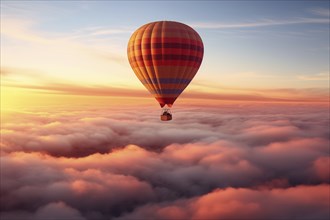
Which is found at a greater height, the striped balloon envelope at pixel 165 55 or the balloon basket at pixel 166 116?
the striped balloon envelope at pixel 165 55

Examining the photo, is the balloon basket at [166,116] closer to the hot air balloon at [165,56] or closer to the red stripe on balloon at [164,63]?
the hot air balloon at [165,56]

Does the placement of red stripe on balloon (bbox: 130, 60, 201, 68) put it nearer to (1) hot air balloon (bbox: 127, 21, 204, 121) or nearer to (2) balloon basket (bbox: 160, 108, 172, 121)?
(1) hot air balloon (bbox: 127, 21, 204, 121)

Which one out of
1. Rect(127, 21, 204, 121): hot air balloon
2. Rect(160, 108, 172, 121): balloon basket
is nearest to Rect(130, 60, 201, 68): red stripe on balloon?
Rect(127, 21, 204, 121): hot air balloon

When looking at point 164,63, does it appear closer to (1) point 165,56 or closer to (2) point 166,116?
(1) point 165,56

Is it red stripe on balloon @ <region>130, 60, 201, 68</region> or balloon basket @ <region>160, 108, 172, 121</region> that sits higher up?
red stripe on balloon @ <region>130, 60, 201, 68</region>

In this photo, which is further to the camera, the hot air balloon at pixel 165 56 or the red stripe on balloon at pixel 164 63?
the red stripe on balloon at pixel 164 63

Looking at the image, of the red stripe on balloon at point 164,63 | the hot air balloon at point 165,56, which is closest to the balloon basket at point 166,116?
the hot air balloon at point 165,56

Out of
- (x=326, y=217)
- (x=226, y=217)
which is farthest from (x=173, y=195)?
(x=326, y=217)

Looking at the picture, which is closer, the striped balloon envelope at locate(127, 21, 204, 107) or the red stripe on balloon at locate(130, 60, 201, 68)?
the striped balloon envelope at locate(127, 21, 204, 107)

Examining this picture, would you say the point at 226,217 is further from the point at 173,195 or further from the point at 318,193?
the point at 318,193
